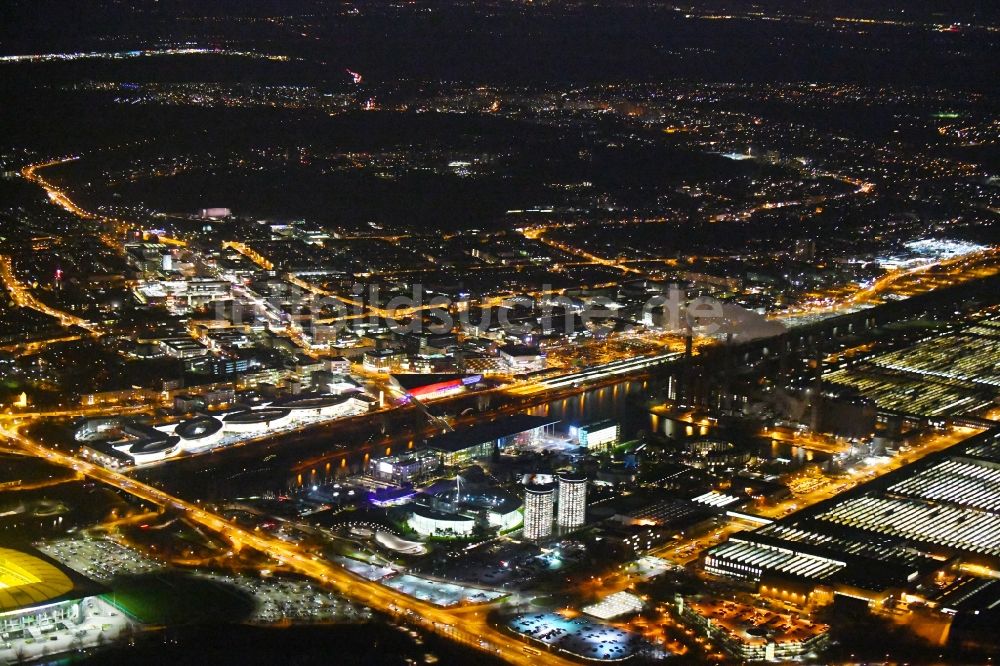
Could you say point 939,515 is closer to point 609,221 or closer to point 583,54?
point 609,221

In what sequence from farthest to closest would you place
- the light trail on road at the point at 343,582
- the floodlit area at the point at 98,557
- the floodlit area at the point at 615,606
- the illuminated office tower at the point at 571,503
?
the illuminated office tower at the point at 571,503, the floodlit area at the point at 98,557, the floodlit area at the point at 615,606, the light trail on road at the point at 343,582

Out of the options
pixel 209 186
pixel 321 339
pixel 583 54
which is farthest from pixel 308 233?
pixel 583 54

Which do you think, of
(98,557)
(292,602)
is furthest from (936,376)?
(98,557)

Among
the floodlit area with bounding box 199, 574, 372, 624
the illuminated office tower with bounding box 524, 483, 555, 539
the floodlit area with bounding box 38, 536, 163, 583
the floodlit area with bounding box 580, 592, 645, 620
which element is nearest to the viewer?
the floodlit area with bounding box 199, 574, 372, 624

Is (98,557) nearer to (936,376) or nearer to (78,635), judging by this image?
(78,635)

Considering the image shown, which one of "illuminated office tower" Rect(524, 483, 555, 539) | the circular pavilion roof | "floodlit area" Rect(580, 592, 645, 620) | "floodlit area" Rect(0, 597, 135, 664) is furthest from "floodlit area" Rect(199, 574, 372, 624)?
"illuminated office tower" Rect(524, 483, 555, 539)

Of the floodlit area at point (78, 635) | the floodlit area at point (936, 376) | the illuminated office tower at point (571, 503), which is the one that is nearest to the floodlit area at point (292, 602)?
the floodlit area at point (78, 635)

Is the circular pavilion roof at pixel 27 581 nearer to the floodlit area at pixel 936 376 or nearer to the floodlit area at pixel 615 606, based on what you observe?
the floodlit area at pixel 615 606

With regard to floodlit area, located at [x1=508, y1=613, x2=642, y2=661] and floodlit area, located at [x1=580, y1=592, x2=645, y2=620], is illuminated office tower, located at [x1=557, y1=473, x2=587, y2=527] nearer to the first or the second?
floodlit area, located at [x1=580, y1=592, x2=645, y2=620]
